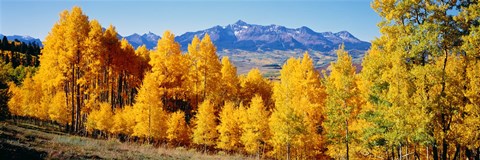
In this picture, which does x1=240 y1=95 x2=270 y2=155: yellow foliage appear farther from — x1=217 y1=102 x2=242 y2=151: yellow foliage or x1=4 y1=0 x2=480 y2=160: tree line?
x1=217 y1=102 x2=242 y2=151: yellow foliage

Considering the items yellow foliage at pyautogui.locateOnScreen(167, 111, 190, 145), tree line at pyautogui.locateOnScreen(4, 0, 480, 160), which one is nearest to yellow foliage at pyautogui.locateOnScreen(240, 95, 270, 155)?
tree line at pyautogui.locateOnScreen(4, 0, 480, 160)

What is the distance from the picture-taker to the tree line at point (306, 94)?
60.5 ft

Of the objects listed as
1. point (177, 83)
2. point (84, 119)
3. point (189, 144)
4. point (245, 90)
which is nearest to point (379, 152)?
point (189, 144)

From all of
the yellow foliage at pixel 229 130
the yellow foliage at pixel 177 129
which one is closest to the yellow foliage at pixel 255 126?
the yellow foliage at pixel 229 130

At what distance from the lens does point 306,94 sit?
4109 cm

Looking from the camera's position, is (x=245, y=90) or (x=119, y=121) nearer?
(x=119, y=121)

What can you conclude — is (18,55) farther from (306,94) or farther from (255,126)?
(306,94)

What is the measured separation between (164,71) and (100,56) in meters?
7.76

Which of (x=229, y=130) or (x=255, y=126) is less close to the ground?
(x=255, y=126)

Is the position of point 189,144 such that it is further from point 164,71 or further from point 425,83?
point 425,83

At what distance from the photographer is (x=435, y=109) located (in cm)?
1800

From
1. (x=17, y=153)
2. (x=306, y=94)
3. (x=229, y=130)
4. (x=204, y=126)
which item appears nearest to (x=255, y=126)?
(x=229, y=130)

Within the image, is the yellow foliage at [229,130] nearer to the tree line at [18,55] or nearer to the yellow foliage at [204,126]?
the yellow foliage at [204,126]

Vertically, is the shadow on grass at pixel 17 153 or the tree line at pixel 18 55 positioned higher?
the tree line at pixel 18 55
